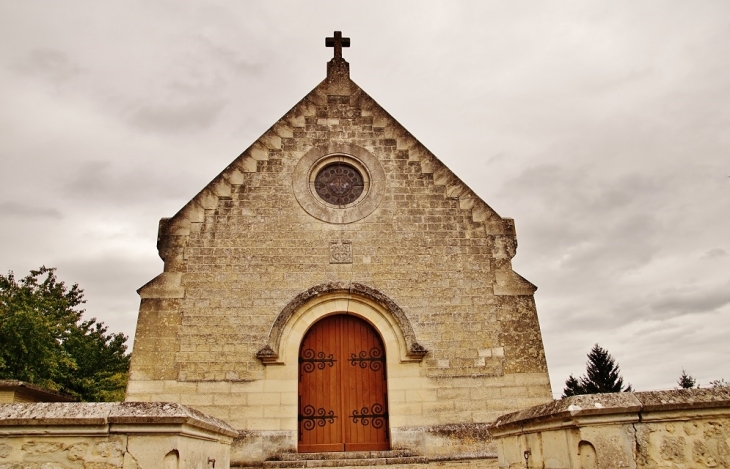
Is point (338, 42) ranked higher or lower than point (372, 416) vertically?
higher

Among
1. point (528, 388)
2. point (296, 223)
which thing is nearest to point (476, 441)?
point (528, 388)

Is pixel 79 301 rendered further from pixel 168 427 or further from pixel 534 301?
pixel 168 427

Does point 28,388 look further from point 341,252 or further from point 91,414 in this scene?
point 91,414

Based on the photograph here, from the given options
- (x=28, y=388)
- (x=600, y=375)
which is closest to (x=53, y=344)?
(x=28, y=388)

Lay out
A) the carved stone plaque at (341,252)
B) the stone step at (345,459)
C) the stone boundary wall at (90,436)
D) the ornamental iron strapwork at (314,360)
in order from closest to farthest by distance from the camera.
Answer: the stone boundary wall at (90,436) < the stone step at (345,459) < the ornamental iron strapwork at (314,360) < the carved stone plaque at (341,252)

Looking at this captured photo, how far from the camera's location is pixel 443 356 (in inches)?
372

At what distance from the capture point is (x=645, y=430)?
4344mm

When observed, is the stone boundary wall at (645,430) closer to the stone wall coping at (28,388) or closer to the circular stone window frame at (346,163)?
the circular stone window frame at (346,163)

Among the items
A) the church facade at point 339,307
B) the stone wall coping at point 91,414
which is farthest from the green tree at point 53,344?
the stone wall coping at point 91,414

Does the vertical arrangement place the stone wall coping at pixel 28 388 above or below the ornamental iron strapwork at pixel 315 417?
above

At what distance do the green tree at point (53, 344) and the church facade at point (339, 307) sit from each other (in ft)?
37.8

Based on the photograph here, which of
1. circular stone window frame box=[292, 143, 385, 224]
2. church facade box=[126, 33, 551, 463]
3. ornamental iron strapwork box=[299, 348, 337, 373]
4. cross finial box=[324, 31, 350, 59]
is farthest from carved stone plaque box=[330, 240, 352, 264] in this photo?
cross finial box=[324, 31, 350, 59]

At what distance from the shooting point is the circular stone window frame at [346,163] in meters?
10.3

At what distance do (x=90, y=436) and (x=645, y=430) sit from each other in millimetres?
4320
